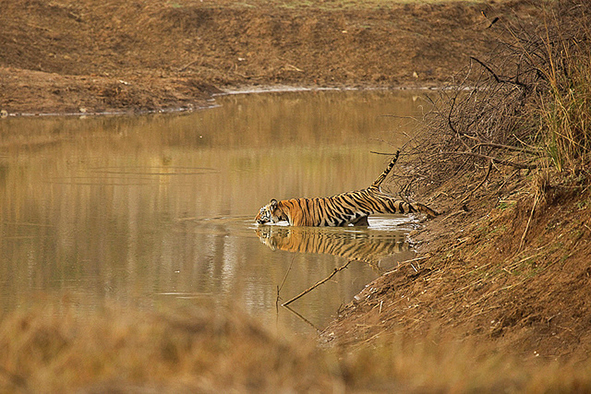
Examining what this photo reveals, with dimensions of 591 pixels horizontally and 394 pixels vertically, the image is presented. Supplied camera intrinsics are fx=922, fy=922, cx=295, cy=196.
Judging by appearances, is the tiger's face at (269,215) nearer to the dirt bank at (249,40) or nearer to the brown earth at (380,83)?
the brown earth at (380,83)

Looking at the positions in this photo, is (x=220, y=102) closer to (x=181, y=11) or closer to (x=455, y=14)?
(x=181, y=11)

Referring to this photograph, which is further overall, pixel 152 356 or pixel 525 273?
pixel 525 273

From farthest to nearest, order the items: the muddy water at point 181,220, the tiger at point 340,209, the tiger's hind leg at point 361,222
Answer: the tiger's hind leg at point 361,222 → the tiger at point 340,209 → the muddy water at point 181,220

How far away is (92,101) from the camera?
26719 millimetres

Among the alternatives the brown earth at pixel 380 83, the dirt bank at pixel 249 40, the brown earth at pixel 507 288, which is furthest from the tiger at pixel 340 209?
the dirt bank at pixel 249 40

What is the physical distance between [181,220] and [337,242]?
2.13 metres

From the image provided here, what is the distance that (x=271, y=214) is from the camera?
34.7ft

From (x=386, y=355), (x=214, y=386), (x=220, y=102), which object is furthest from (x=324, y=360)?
(x=220, y=102)

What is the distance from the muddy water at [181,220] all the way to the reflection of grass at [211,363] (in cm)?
41

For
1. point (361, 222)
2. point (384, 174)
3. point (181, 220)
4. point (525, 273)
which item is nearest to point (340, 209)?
point (361, 222)

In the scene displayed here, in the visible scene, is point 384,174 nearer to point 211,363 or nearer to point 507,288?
point 507,288

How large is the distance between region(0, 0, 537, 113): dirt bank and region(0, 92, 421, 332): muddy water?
13609mm

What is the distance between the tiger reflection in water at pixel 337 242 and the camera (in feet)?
30.3

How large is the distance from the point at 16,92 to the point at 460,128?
62.1 ft
